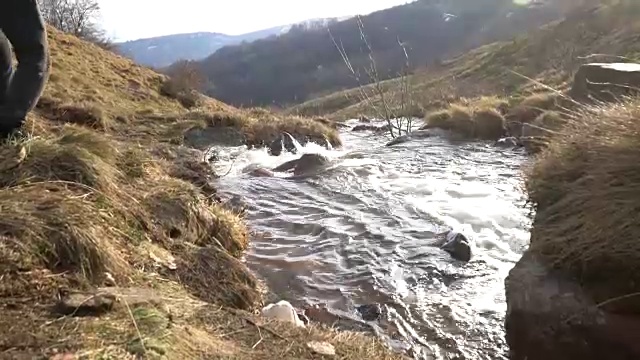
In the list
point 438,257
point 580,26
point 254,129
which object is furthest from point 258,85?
point 438,257

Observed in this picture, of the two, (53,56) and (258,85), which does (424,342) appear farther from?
(258,85)

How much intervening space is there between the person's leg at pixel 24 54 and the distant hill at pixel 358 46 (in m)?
76.4

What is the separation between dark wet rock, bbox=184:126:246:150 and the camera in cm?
1334

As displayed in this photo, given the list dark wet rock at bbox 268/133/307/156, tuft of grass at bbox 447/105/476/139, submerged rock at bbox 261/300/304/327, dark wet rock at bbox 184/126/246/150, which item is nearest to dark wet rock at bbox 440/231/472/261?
submerged rock at bbox 261/300/304/327

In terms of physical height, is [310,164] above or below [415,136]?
above

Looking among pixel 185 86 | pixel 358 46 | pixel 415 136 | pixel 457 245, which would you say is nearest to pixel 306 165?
pixel 415 136

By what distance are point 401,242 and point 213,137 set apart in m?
8.74

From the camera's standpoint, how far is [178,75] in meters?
24.4

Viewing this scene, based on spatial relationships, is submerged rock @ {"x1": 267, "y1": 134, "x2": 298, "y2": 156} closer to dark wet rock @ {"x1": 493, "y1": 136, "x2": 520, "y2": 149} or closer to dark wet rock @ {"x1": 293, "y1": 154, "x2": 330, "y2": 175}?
dark wet rock @ {"x1": 293, "y1": 154, "x2": 330, "y2": 175}

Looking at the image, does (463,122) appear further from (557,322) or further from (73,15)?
(73,15)

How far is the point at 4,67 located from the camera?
12.6 ft

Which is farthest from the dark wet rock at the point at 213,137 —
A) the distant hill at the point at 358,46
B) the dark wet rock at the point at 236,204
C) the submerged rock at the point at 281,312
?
the distant hill at the point at 358,46

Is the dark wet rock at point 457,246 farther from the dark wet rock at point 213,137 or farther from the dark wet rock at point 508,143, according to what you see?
the dark wet rock at point 213,137

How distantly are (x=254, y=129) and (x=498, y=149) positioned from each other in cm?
584
